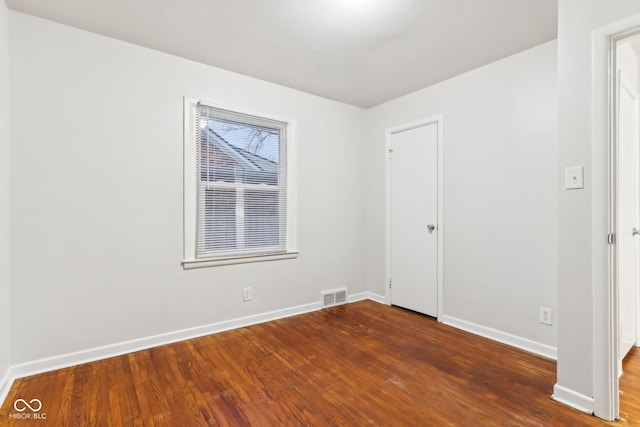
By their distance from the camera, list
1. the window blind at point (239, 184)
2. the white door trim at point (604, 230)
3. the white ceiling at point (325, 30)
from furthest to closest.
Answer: the window blind at point (239, 184) → the white ceiling at point (325, 30) → the white door trim at point (604, 230)

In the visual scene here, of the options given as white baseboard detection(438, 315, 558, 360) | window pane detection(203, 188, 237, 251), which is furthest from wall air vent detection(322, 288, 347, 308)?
window pane detection(203, 188, 237, 251)

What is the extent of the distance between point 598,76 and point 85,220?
3497 mm

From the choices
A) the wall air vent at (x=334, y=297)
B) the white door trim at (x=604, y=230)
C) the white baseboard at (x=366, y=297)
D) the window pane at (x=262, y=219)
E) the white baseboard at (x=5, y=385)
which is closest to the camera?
the white door trim at (x=604, y=230)

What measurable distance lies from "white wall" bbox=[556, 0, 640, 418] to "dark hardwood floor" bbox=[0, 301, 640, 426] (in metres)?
0.28

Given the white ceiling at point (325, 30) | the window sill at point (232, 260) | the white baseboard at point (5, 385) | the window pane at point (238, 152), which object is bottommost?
the white baseboard at point (5, 385)

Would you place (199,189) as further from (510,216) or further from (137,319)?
(510,216)

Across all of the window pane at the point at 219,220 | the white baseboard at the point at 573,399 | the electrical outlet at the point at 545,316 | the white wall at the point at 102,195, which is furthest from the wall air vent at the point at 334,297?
the white baseboard at the point at 573,399

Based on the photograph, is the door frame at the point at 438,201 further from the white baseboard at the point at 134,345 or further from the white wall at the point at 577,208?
the white wall at the point at 577,208

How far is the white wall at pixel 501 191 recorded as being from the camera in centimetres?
249

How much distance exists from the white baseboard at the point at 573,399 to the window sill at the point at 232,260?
2434 mm

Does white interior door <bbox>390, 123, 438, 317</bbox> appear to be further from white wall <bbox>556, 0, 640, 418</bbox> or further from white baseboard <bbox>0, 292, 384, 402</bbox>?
white wall <bbox>556, 0, 640, 418</bbox>

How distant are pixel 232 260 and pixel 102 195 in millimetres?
1209

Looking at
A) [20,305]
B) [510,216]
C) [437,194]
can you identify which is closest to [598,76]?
[510,216]

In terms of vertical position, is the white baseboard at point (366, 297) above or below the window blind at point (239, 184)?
below
